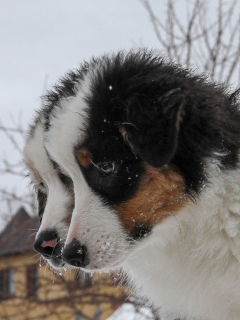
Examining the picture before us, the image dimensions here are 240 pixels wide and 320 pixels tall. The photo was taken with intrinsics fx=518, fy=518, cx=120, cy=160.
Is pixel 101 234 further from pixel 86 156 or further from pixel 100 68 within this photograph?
pixel 100 68

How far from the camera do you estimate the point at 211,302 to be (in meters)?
2.77

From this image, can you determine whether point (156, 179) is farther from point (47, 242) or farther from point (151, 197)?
point (47, 242)

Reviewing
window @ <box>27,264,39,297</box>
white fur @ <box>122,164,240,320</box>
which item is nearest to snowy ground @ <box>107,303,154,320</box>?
window @ <box>27,264,39,297</box>

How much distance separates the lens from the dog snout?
284 cm

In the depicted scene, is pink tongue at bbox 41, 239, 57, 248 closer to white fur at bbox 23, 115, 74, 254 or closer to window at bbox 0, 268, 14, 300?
white fur at bbox 23, 115, 74, 254

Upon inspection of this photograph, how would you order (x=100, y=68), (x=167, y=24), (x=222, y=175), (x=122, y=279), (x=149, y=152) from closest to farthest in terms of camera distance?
(x=149, y=152) → (x=222, y=175) → (x=100, y=68) → (x=122, y=279) → (x=167, y=24)

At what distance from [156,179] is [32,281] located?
4662 millimetres

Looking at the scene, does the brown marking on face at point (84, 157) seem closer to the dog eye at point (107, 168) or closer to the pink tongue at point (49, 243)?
Result: the dog eye at point (107, 168)

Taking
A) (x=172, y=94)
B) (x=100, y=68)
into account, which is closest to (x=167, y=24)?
(x=100, y=68)

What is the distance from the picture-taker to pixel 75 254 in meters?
2.48

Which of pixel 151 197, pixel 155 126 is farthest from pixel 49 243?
pixel 155 126

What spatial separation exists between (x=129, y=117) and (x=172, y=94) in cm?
24

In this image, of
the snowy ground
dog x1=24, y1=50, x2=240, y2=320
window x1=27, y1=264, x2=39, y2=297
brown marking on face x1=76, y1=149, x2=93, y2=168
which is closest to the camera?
dog x1=24, y1=50, x2=240, y2=320

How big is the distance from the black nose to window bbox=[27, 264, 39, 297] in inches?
133
